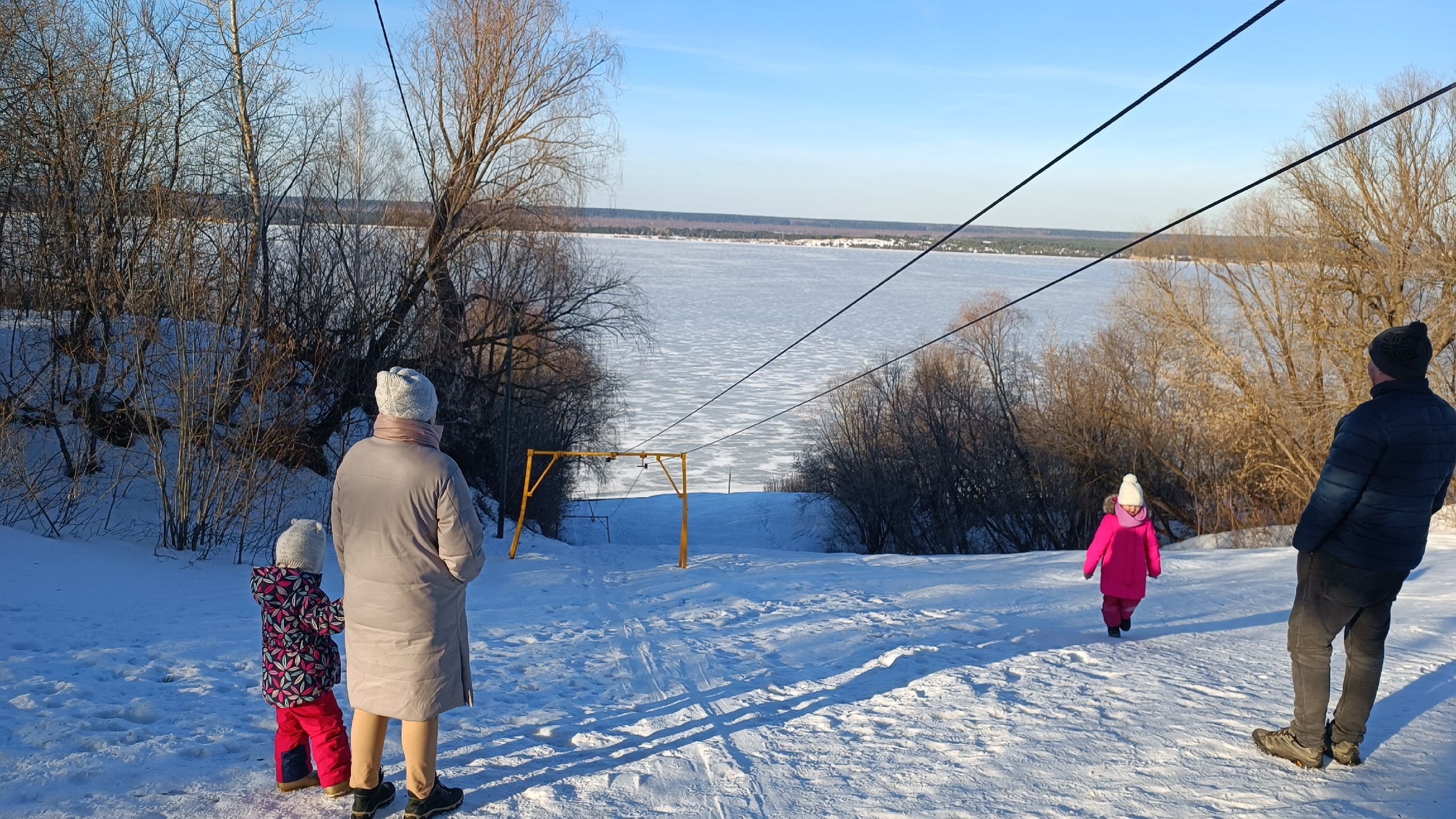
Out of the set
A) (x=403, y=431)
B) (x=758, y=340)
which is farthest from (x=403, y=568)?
(x=758, y=340)

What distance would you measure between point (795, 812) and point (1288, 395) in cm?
2552

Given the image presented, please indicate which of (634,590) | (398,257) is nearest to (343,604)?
(634,590)

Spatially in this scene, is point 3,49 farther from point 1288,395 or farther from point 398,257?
point 1288,395

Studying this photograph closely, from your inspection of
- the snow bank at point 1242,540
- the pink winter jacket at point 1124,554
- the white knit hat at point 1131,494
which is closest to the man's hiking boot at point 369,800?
the pink winter jacket at point 1124,554

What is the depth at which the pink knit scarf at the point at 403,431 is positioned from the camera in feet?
11.9

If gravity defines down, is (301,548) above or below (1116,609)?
above

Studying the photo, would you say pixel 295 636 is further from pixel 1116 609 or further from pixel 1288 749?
pixel 1116 609

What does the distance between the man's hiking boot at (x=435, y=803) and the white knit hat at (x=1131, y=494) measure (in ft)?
18.5

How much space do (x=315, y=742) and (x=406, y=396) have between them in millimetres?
1613

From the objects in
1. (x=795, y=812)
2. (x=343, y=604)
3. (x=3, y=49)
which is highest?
(x=3, y=49)

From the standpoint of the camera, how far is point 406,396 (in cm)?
361

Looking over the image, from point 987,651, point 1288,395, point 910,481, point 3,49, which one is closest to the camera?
point 987,651

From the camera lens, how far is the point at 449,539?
3578mm

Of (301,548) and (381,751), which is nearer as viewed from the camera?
(381,751)
